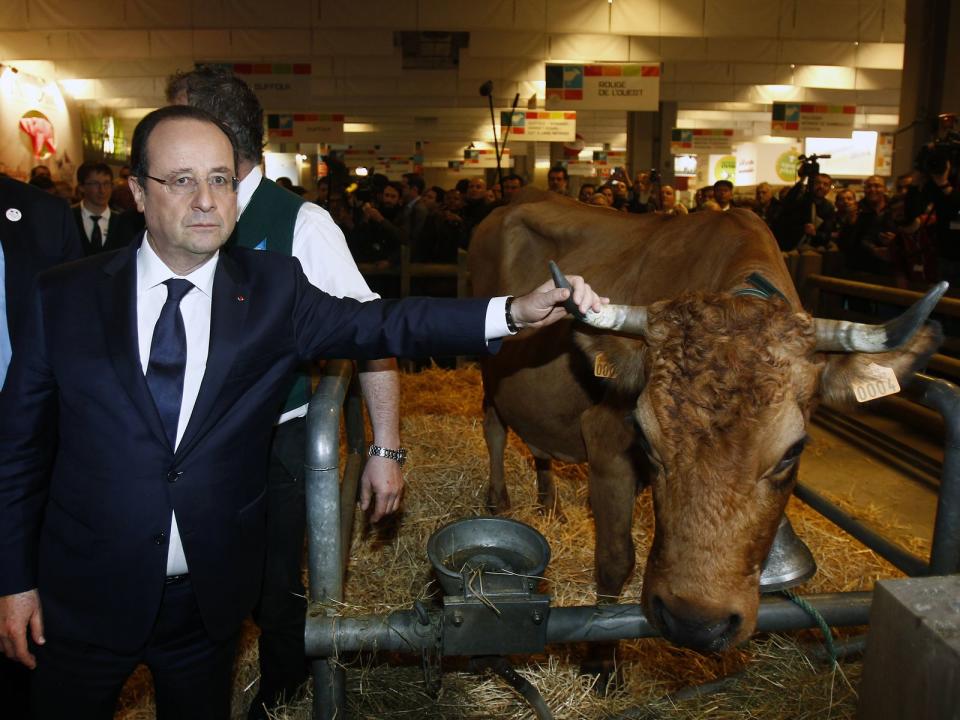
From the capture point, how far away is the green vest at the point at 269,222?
284 centimetres

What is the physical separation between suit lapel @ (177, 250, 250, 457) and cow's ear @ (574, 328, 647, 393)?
1255 millimetres

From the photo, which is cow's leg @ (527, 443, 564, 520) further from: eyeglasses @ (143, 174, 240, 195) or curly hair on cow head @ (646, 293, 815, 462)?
eyeglasses @ (143, 174, 240, 195)

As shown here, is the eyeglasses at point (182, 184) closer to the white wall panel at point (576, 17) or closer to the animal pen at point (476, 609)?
the animal pen at point (476, 609)

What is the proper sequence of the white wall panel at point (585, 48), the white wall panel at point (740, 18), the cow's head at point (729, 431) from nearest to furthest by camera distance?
the cow's head at point (729, 431) → the white wall panel at point (740, 18) → the white wall panel at point (585, 48)

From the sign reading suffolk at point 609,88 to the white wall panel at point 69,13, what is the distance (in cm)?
886

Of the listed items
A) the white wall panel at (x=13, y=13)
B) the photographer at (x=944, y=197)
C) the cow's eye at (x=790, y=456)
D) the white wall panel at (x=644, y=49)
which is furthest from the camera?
the white wall panel at (x=644, y=49)

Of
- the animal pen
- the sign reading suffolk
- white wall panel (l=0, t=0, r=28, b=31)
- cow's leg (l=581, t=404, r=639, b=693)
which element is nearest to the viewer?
the animal pen

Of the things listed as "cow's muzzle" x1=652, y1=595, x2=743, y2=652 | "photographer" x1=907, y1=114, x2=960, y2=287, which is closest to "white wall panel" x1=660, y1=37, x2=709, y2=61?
"photographer" x1=907, y1=114, x2=960, y2=287

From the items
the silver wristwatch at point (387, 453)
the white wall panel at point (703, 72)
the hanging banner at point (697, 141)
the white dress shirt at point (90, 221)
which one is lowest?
the silver wristwatch at point (387, 453)

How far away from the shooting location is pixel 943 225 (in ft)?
24.0

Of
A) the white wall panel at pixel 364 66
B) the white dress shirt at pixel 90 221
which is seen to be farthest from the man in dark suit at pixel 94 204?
the white wall panel at pixel 364 66

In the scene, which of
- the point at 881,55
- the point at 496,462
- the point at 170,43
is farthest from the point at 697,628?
the point at 881,55

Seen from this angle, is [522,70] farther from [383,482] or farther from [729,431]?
[729,431]

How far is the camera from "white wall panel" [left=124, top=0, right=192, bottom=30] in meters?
15.3
